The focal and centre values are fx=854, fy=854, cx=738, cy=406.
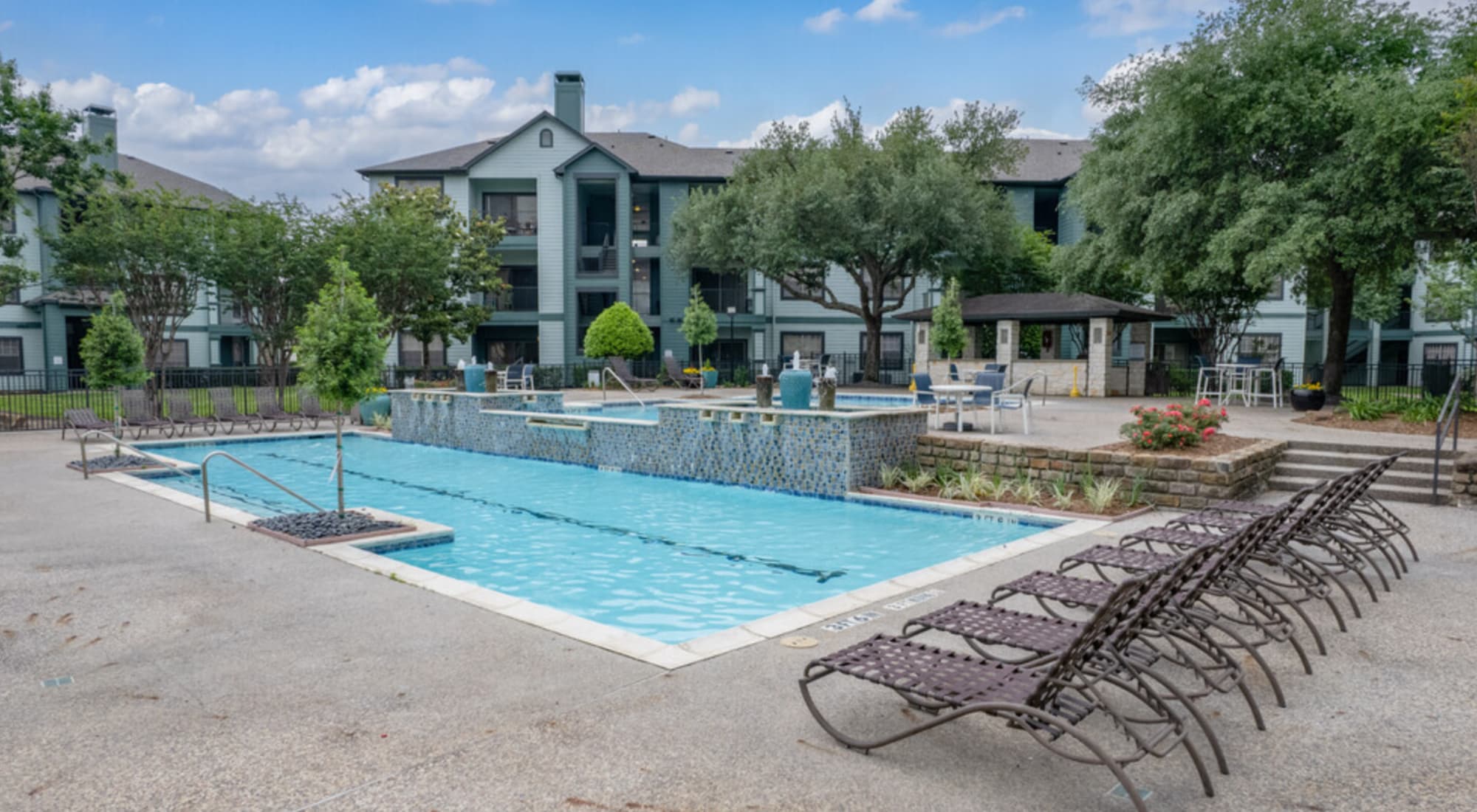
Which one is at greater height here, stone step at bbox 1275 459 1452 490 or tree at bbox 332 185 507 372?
tree at bbox 332 185 507 372

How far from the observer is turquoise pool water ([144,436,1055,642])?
262 inches

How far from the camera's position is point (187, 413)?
16766 millimetres

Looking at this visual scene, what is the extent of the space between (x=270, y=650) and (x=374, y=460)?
11118 millimetres

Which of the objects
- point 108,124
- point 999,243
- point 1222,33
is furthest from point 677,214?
point 108,124

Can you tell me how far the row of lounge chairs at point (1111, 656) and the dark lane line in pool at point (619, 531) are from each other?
2.17 metres

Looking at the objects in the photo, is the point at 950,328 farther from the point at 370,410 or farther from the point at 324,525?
the point at 324,525

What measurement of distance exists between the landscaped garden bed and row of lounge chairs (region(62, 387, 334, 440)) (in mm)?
9195

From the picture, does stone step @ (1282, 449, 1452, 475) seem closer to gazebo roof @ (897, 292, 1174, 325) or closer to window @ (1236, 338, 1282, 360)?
gazebo roof @ (897, 292, 1174, 325)

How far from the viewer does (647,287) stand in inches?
1438

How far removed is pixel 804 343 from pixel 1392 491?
28.0m

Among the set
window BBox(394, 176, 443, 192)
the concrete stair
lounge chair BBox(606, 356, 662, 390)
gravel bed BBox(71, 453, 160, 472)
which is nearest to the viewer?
the concrete stair

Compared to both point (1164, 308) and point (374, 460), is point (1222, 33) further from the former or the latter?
point (374, 460)

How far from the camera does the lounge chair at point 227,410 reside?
1719 centimetres

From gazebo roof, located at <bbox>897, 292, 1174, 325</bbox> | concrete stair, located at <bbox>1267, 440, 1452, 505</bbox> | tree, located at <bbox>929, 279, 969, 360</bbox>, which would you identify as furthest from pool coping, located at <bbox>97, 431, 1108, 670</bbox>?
gazebo roof, located at <bbox>897, 292, 1174, 325</bbox>
